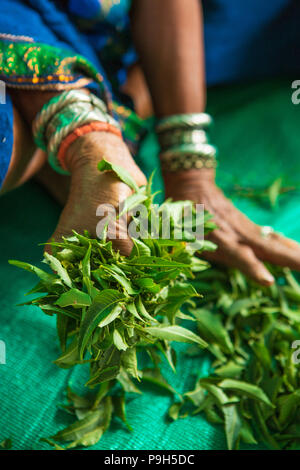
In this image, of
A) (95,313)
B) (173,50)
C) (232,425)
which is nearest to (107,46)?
(173,50)

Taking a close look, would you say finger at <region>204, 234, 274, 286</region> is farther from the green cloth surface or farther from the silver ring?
the green cloth surface

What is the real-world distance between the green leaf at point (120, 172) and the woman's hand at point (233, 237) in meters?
0.21

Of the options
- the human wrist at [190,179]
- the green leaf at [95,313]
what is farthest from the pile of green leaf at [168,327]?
the human wrist at [190,179]

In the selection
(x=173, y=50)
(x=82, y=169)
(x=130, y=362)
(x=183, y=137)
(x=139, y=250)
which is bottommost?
(x=130, y=362)

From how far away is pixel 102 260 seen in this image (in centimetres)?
48

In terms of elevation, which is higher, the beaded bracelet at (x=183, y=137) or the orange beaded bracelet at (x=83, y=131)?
the beaded bracelet at (x=183, y=137)

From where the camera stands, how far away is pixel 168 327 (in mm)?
493

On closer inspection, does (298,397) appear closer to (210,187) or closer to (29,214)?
(210,187)

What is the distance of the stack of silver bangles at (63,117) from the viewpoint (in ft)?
1.87

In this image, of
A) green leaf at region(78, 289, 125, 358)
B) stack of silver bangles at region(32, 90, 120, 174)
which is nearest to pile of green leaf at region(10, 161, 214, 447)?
green leaf at region(78, 289, 125, 358)

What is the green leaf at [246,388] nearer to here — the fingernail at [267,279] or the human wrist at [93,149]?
the fingernail at [267,279]

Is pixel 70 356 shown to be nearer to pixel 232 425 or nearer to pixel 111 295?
pixel 111 295

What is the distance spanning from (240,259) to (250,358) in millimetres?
145
